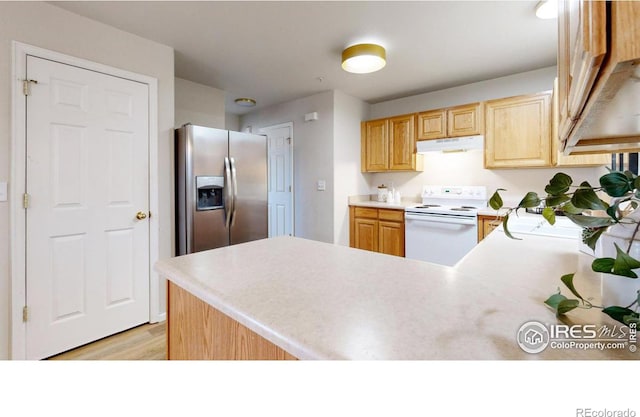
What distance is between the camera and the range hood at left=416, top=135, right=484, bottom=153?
307 cm

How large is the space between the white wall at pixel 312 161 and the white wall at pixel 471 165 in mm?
909

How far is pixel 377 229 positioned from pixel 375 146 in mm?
1150

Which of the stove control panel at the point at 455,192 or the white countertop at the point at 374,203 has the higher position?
the stove control panel at the point at 455,192

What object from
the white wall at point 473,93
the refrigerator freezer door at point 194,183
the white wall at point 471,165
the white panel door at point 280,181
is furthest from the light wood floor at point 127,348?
the white wall at point 473,93

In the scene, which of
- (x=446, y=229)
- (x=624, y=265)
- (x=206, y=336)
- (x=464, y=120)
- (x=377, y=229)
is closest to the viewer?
(x=624, y=265)

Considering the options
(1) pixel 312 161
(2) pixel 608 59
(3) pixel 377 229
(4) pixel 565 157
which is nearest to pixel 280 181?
(1) pixel 312 161

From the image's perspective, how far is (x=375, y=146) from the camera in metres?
3.89

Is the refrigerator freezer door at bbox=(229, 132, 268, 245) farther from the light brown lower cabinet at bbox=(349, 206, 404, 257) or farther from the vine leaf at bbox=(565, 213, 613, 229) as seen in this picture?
the vine leaf at bbox=(565, 213, 613, 229)

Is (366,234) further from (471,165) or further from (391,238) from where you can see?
(471,165)

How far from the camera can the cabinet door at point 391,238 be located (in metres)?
3.37

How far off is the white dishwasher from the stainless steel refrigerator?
165 cm

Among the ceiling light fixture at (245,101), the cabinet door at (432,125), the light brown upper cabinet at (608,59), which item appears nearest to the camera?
the light brown upper cabinet at (608,59)

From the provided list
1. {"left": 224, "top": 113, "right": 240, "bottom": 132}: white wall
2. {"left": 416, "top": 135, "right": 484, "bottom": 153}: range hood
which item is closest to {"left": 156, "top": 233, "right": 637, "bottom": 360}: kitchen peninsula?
{"left": 416, "top": 135, "right": 484, "bottom": 153}: range hood

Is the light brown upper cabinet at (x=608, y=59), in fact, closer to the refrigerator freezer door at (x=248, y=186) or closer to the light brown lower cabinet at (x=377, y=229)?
the refrigerator freezer door at (x=248, y=186)
